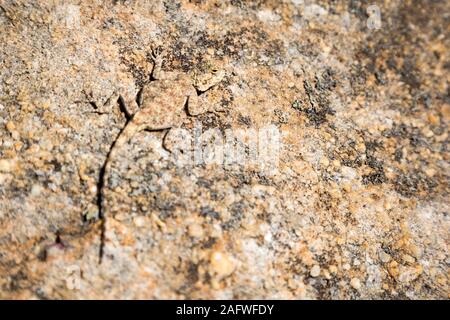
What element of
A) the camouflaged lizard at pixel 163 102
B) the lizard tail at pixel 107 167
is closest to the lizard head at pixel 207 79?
the camouflaged lizard at pixel 163 102

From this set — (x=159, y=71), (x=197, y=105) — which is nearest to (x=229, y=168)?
(x=197, y=105)

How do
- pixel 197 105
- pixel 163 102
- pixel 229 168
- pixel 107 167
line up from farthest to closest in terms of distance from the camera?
pixel 197 105 → pixel 163 102 → pixel 229 168 → pixel 107 167

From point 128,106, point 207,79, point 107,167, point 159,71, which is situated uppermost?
point 159,71

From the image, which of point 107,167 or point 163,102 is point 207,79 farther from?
point 107,167

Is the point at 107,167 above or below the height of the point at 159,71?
below

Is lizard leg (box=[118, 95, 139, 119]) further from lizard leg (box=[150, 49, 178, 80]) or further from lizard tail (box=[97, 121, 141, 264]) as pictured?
lizard leg (box=[150, 49, 178, 80])

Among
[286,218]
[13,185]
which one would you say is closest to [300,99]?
[286,218]
